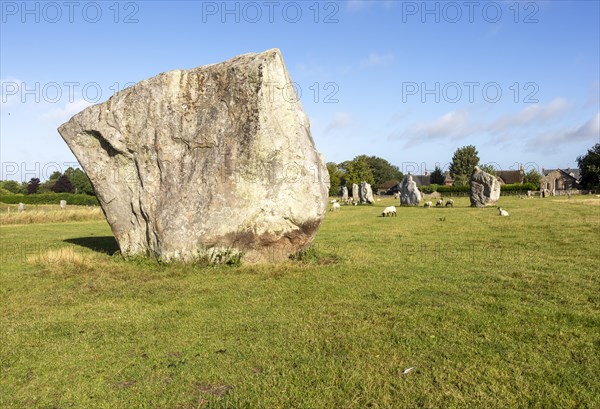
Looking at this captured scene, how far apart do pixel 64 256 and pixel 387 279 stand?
8.41 m

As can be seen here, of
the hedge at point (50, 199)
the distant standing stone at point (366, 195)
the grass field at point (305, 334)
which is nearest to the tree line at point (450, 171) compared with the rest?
the distant standing stone at point (366, 195)

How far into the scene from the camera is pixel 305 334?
6.23 meters

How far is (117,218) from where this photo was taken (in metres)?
12.3

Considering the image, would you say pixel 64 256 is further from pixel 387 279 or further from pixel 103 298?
pixel 387 279

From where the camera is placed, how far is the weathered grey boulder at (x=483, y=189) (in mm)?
36844

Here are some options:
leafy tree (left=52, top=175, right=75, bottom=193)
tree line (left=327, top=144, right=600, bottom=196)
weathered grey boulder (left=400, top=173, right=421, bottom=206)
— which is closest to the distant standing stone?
weathered grey boulder (left=400, top=173, right=421, bottom=206)

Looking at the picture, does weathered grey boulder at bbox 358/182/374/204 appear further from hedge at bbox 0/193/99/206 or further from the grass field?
the grass field

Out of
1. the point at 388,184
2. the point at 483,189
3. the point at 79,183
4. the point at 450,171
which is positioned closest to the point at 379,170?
the point at 388,184

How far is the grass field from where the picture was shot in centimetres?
467

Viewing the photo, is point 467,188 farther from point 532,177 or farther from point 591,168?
point 532,177

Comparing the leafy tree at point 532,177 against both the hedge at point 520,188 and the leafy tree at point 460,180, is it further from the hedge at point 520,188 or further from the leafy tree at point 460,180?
the hedge at point 520,188

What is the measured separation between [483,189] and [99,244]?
97.9 feet

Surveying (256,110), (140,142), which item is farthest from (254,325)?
(140,142)

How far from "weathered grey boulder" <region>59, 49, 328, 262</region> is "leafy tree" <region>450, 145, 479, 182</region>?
3890 inches
